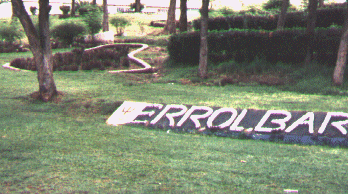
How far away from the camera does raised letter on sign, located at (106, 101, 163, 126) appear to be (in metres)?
8.12

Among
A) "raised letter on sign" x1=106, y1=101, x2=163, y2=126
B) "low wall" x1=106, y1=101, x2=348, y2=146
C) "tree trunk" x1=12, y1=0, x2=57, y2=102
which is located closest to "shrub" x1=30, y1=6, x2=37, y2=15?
"tree trunk" x1=12, y1=0, x2=57, y2=102

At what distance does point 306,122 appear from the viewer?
286 inches

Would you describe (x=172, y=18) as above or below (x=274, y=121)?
above

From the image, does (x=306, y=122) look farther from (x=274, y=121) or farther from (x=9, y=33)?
(x=9, y=33)

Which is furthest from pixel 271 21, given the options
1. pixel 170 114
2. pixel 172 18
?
pixel 170 114

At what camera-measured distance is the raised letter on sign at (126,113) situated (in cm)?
812

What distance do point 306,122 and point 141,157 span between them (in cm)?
324

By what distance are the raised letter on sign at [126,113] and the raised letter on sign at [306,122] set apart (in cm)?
267

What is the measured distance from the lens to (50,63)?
996 centimetres

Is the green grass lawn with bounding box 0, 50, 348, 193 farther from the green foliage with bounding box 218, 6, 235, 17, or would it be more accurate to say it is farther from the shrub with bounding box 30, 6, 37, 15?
the shrub with bounding box 30, 6, 37, 15

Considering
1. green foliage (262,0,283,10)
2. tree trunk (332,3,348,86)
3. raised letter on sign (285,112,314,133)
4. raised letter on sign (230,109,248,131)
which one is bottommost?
A: raised letter on sign (230,109,248,131)

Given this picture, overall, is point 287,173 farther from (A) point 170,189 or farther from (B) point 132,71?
(B) point 132,71

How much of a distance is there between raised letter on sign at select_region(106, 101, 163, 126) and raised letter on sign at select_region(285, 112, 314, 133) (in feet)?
8.77

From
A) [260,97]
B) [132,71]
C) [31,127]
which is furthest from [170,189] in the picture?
[132,71]
